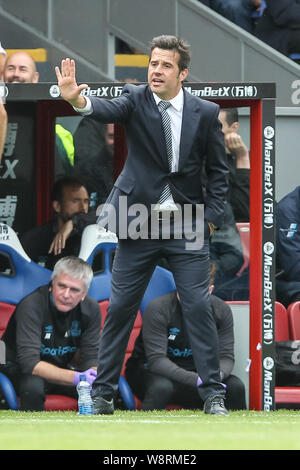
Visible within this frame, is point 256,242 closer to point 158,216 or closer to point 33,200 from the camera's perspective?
point 158,216

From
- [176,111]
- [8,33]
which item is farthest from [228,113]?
[8,33]

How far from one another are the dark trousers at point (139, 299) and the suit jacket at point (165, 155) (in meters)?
0.25

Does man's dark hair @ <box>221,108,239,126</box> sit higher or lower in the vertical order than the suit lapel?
higher

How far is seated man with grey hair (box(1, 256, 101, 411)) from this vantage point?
8.28m

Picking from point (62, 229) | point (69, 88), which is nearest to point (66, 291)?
point (62, 229)

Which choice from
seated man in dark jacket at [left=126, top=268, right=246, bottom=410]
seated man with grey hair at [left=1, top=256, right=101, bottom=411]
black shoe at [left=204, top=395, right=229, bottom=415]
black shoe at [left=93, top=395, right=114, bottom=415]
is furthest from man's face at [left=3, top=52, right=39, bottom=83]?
black shoe at [left=204, top=395, right=229, bottom=415]

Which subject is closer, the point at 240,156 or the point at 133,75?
the point at 240,156

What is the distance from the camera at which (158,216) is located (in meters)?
7.36

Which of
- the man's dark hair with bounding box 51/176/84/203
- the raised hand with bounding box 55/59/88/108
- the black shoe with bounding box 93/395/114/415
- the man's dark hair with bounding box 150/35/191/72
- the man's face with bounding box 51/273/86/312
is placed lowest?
the black shoe with bounding box 93/395/114/415

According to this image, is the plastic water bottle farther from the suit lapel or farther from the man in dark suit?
the suit lapel

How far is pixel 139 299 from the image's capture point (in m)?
7.39

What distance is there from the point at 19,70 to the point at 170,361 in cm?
256

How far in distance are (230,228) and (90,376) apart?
59.4 inches

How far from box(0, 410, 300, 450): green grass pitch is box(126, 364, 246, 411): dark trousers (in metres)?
0.47
